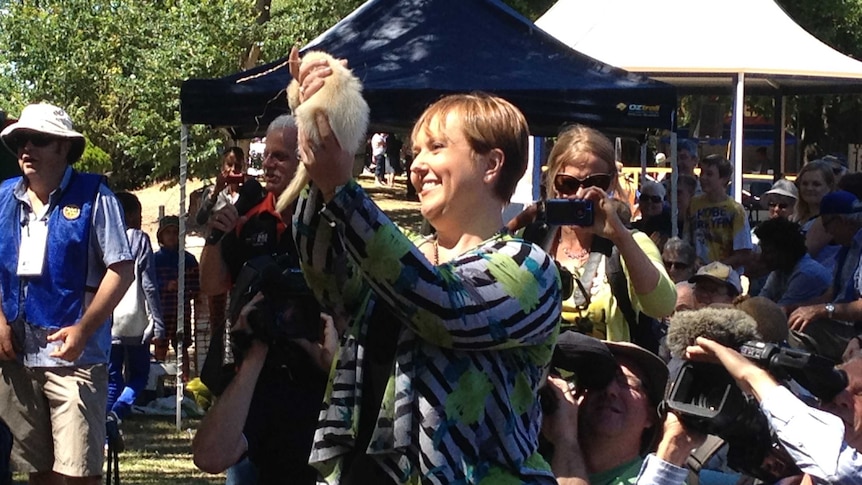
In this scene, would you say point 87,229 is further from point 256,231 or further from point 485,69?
point 485,69

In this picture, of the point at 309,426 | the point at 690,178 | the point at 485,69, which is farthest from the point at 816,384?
the point at 690,178

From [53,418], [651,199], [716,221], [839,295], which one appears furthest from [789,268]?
[53,418]

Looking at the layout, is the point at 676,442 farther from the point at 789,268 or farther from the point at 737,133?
the point at 737,133

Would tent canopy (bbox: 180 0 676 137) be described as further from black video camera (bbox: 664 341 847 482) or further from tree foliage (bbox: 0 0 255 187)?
tree foliage (bbox: 0 0 255 187)

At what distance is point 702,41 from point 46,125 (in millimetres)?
8710

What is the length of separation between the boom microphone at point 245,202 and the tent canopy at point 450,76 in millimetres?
3201

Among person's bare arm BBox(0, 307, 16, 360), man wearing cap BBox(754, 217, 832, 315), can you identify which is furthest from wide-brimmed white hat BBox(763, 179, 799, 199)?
person's bare arm BBox(0, 307, 16, 360)

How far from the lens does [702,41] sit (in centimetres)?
1312

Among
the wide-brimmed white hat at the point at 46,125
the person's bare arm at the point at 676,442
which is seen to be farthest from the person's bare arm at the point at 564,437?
the wide-brimmed white hat at the point at 46,125

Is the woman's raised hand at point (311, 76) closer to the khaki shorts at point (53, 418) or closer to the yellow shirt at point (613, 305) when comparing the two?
the yellow shirt at point (613, 305)

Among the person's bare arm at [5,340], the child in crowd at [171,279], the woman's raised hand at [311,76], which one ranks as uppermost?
the woman's raised hand at [311,76]

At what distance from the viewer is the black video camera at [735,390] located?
3078 millimetres

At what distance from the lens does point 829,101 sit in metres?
29.0

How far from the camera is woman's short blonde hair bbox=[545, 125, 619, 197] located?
12.8 ft
